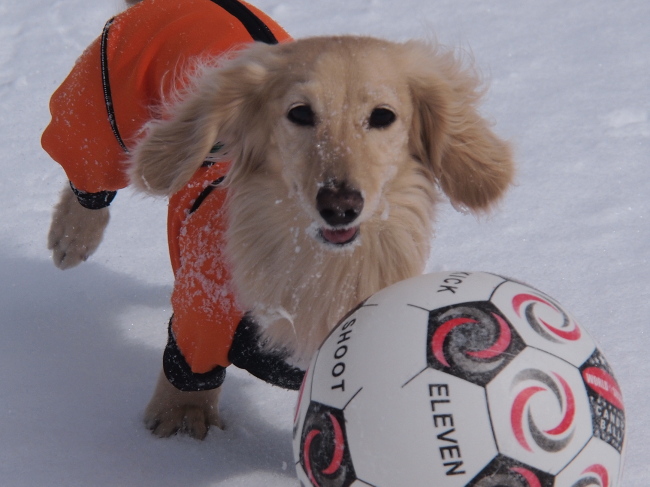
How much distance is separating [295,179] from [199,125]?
1.07 ft

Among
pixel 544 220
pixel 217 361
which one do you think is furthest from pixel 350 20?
pixel 217 361

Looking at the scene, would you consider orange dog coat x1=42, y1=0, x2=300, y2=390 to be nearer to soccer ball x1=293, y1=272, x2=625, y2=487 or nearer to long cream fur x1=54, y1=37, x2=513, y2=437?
long cream fur x1=54, y1=37, x2=513, y2=437

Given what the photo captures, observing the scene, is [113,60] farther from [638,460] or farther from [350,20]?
[350,20]

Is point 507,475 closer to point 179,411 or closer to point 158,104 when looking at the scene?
point 179,411

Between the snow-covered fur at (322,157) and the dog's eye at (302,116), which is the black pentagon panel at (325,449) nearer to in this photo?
the snow-covered fur at (322,157)

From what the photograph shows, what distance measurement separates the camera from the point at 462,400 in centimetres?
133

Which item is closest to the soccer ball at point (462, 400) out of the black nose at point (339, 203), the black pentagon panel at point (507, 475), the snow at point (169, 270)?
the black pentagon panel at point (507, 475)

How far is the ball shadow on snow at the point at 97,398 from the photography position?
197 centimetres

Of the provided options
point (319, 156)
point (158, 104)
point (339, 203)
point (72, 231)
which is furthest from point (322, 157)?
point (72, 231)

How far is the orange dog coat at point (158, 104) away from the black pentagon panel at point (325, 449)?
0.48 meters

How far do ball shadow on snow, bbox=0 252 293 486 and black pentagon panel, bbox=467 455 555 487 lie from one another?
795 mm

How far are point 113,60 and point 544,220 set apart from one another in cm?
158

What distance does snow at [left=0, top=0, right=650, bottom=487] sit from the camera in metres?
2.05

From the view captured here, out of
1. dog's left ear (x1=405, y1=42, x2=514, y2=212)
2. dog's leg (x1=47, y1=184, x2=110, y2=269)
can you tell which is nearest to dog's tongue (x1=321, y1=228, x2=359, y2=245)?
dog's left ear (x1=405, y1=42, x2=514, y2=212)
